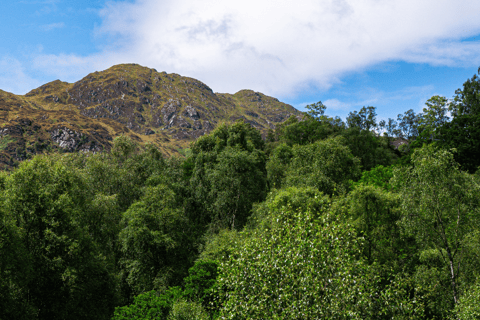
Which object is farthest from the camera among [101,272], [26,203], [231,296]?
[101,272]

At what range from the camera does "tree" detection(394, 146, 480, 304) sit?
24.6m

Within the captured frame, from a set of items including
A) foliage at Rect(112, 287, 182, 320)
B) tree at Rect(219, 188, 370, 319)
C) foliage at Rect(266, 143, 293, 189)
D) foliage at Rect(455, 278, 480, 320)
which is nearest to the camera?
tree at Rect(219, 188, 370, 319)

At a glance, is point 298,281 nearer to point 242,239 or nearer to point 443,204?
point 443,204

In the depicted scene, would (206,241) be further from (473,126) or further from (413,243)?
(473,126)

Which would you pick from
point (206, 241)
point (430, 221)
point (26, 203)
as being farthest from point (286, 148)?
point (26, 203)

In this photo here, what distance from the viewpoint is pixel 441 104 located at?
99375 millimetres

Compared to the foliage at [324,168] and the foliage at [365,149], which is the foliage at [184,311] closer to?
the foliage at [324,168]

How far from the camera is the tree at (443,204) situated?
80.6 feet

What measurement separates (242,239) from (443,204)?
20.7 meters

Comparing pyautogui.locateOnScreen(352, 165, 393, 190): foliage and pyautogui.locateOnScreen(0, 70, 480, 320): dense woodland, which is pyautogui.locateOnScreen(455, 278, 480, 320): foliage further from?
pyautogui.locateOnScreen(352, 165, 393, 190): foliage

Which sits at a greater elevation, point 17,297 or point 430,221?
point 430,221

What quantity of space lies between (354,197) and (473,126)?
49.8 m

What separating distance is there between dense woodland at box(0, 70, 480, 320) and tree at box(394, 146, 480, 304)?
0.11 metres

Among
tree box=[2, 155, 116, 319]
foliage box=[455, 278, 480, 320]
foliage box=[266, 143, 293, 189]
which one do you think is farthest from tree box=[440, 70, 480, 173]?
tree box=[2, 155, 116, 319]
